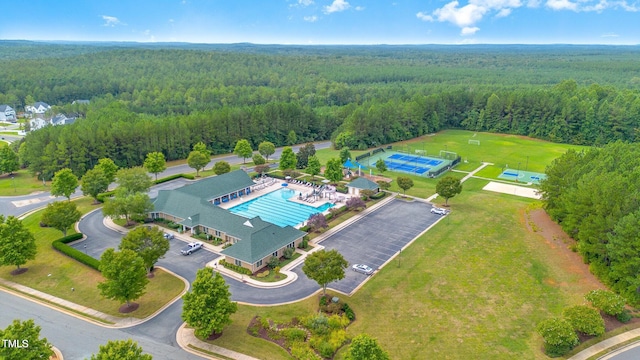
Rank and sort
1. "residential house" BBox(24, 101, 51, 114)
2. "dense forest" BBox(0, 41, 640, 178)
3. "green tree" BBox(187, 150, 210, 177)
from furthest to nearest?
"residential house" BBox(24, 101, 51, 114) < "dense forest" BBox(0, 41, 640, 178) < "green tree" BBox(187, 150, 210, 177)

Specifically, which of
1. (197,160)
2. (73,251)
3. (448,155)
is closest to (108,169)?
(197,160)

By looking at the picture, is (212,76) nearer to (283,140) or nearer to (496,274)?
(283,140)

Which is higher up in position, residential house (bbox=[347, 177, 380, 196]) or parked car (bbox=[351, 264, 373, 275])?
residential house (bbox=[347, 177, 380, 196])

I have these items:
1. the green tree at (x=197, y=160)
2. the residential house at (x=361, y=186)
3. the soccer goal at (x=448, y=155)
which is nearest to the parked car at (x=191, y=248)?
the residential house at (x=361, y=186)

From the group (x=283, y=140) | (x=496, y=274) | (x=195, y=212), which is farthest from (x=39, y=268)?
(x=283, y=140)

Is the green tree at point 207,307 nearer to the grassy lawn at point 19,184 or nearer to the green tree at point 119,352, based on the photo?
the green tree at point 119,352

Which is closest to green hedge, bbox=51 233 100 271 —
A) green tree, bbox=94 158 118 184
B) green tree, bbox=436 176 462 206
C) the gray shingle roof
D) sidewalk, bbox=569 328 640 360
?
green tree, bbox=94 158 118 184

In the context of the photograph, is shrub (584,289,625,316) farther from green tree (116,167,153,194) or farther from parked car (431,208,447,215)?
green tree (116,167,153,194)
